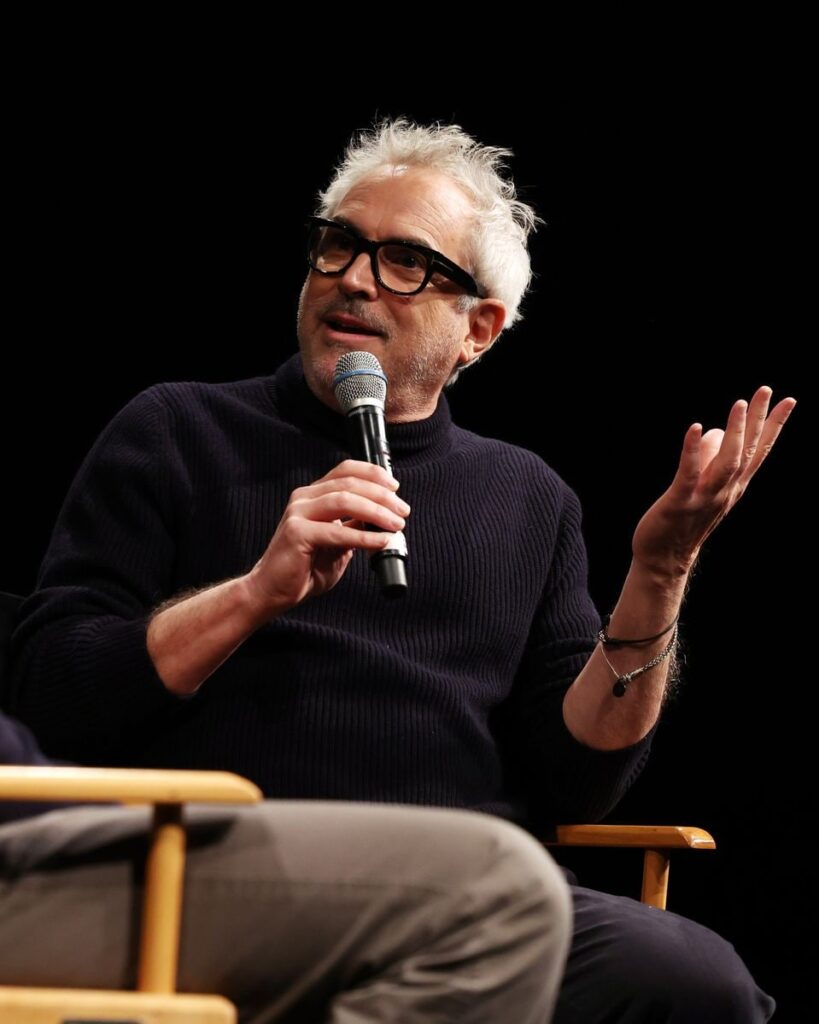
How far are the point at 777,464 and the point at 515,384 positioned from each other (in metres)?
0.57

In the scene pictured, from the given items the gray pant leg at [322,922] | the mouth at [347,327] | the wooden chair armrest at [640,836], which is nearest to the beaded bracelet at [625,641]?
the wooden chair armrest at [640,836]

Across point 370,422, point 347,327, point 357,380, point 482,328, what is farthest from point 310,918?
point 482,328

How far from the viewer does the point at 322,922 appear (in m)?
1.17

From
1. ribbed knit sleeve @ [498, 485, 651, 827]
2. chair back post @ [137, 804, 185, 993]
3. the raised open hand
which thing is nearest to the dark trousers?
ribbed knit sleeve @ [498, 485, 651, 827]

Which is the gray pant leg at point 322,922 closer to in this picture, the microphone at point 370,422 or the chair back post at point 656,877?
the microphone at point 370,422

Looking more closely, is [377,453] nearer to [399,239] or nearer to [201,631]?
[201,631]

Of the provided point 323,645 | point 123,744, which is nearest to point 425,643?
point 323,645

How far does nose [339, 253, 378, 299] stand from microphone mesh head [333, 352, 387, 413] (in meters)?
0.13

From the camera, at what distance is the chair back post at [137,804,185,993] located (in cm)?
113

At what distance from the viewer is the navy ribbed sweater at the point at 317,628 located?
6.27 feet

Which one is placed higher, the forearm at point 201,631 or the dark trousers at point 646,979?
the forearm at point 201,631

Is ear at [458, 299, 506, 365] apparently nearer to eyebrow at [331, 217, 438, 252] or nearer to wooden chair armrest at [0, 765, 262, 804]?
eyebrow at [331, 217, 438, 252]

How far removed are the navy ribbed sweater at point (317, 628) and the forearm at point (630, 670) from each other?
5cm

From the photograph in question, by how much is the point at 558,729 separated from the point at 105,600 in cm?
70
